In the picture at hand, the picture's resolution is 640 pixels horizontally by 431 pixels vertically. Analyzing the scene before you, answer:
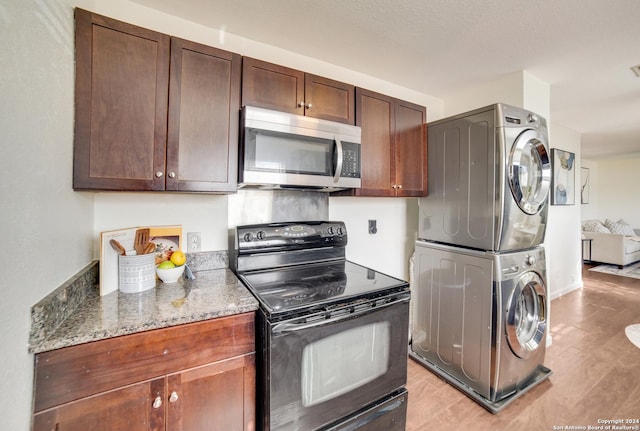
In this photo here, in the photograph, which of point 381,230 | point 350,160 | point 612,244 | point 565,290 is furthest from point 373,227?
point 612,244

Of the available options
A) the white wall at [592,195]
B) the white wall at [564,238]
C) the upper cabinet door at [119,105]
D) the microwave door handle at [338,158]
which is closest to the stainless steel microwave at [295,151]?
the microwave door handle at [338,158]

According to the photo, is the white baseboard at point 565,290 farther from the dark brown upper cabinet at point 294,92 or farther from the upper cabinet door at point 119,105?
the upper cabinet door at point 119,105

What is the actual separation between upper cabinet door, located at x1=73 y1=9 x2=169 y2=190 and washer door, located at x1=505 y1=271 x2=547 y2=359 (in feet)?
7.60

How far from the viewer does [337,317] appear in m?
1.25

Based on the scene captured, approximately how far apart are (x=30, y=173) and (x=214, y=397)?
1045 millimetres

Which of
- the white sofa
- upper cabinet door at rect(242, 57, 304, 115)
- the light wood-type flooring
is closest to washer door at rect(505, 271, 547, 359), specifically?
the light wood-type flooring

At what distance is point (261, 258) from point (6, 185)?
1103 mm

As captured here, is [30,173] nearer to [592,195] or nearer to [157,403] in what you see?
[157,403]

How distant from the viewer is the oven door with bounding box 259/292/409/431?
3.67 ft

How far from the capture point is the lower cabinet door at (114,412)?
87cm

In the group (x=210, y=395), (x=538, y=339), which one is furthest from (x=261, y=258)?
(x=538, y=339)

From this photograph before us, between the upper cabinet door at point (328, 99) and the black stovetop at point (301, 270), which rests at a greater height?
the upper cabinet door at point (328, 99)

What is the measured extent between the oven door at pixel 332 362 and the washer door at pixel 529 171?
110 cm

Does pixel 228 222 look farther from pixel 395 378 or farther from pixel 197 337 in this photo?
pixel 395 378
